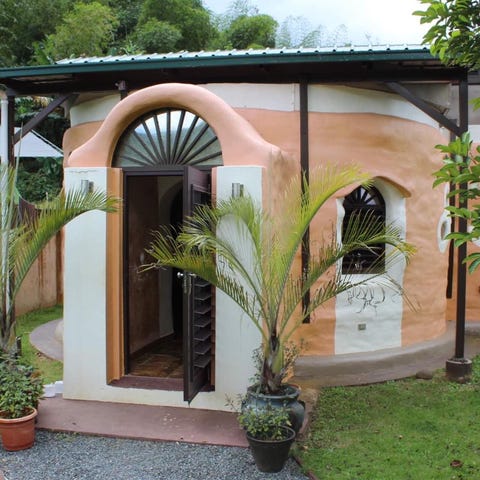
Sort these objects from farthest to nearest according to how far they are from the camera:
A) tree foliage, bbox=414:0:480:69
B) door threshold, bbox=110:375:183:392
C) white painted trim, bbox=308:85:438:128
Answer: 1. white painted trim, bbox=308:85:438:128
2. door threshold, bbox=110:375:183:392
3. tree foliage, bbox=414:0:480:69

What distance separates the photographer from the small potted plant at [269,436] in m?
4.93

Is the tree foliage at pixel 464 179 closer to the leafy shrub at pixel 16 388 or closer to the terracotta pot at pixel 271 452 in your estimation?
the terracotta pot at pixel 271 452

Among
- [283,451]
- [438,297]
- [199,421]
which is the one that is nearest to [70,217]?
[199,421]

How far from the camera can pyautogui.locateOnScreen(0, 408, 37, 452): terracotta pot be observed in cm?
535

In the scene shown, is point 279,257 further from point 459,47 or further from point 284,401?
point 459,47

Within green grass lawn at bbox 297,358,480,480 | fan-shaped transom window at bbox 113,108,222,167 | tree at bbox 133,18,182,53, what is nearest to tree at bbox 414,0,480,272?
green grass lawn at bbox 297,358,480,480

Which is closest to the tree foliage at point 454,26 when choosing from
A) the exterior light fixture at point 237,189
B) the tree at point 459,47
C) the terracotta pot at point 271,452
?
the tree at point 459,47

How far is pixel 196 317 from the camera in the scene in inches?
243

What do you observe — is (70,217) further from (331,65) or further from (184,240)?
(331,65)

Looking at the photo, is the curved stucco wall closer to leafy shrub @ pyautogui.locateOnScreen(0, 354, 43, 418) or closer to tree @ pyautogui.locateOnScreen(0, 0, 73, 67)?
leafy shrub @ pyautogui.locateOnScreen(0, 354, 43, 418)

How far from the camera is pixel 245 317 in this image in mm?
6230

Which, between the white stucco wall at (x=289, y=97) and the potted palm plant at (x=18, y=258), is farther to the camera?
the white stucco wall at (x=289, y=97)

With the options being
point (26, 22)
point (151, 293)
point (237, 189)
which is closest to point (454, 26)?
point (237, 189)

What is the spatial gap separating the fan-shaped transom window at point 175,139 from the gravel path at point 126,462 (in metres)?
3.39
